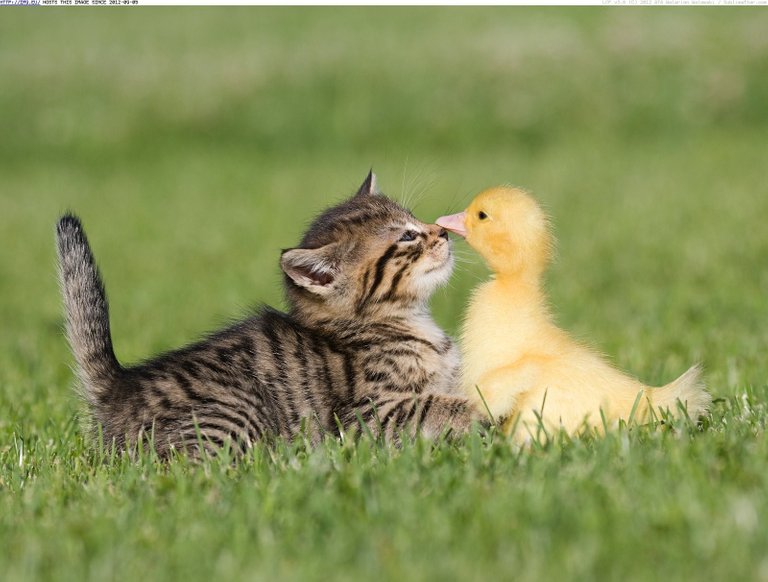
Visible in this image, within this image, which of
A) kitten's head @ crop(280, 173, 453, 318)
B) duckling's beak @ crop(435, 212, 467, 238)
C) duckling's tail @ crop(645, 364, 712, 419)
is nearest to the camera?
duckling's tail @ crop(645, 364, 712, 419)

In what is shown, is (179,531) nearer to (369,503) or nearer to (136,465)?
(369,503)

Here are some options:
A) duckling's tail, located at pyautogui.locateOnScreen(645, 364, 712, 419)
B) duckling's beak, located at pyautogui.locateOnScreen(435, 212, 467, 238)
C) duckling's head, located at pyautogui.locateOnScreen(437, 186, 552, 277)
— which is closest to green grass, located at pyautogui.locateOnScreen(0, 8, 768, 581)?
duckling's tail, located at pyautogui.locateOnScreen(645, 364, 712, 419)

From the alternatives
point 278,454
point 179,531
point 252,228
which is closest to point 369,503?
point 179,531

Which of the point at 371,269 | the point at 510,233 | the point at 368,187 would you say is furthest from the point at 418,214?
the point at 510,233

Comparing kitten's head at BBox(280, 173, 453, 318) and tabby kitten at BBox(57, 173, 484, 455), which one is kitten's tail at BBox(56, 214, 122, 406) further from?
kitten's head at BBox(280, 173, 453, 318)

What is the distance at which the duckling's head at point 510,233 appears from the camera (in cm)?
417

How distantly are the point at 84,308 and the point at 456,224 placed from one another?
5.85 feet

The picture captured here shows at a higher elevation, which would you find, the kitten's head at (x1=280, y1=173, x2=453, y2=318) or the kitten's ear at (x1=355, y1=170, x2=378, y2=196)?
the kitten's ear at (x1=355, y1=170, x2=378, y2=196)

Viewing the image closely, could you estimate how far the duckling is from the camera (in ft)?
13.2

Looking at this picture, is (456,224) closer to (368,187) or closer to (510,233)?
(510,233)

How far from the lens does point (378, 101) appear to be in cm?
1972

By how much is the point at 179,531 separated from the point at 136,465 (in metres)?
0.89

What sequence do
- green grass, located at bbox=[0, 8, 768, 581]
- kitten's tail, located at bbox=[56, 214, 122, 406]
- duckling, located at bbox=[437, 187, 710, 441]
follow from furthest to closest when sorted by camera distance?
kitten's tail, located at bbox=[56, 214, 122, 406] → duckling, located at bbox=[437, 187, 710, 441] → green grass, located at bbox=[0, 8, 768, 581]

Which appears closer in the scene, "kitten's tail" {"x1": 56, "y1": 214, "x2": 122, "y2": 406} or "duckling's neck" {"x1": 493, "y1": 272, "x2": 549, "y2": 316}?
"duckling's neck" {"x1": 493, "y1": 272, "x2": 549, "y2": 316}
